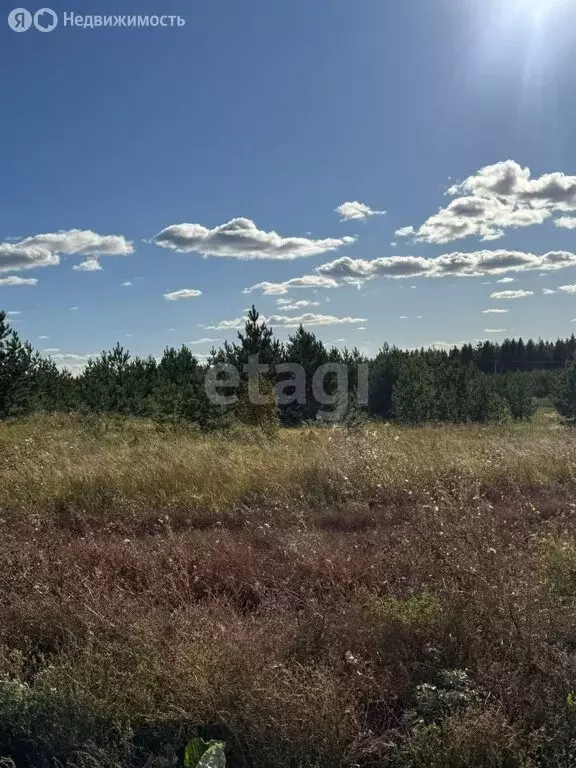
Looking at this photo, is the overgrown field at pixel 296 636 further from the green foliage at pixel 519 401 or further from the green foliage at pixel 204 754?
the green foliage at pixel 519 401

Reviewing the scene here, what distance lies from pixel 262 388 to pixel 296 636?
45.8ft

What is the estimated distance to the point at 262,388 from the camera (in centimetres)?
1706

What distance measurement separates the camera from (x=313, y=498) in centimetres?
679

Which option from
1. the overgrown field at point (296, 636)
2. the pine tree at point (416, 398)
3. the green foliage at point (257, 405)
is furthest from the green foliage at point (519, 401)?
the overgrown field at point (296, 636)

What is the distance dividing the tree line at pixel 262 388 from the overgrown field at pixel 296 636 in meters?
11.5

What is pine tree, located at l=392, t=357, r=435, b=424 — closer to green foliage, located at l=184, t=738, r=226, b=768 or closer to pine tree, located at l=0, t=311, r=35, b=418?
pine tree, located at l=0, t=311, r=35, b=418

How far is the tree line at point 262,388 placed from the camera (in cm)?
2259

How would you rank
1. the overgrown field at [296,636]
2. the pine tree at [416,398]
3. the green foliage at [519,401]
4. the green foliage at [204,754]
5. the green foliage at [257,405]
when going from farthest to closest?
the green foliage at [519,401], the pine tree at [416,398], the green foliage at [257,405], the overgrown field at [296,636], the green foliage at [204,754]

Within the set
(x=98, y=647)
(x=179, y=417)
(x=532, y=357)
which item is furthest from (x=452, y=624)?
(x=532, y=357)

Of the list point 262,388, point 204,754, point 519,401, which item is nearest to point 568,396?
point 519,401

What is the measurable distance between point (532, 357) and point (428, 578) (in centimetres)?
10447

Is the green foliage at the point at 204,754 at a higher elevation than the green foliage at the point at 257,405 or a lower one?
lower

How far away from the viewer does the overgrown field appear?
247 centimetres

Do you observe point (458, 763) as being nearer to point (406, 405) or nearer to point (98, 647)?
point (98, 647)
